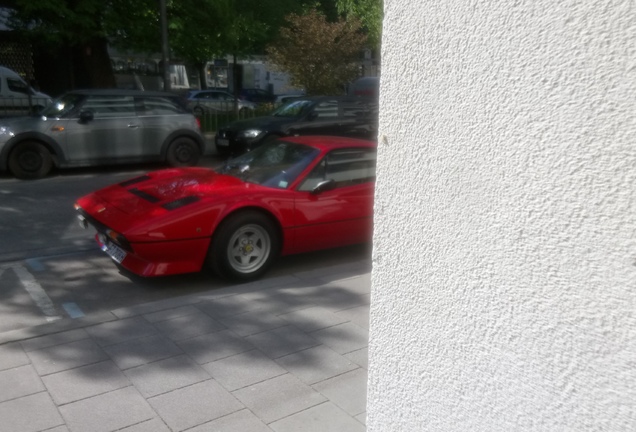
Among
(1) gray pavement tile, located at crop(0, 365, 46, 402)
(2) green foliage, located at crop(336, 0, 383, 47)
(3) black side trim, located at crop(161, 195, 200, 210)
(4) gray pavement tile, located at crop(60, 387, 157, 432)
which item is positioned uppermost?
(2) green foliage, located at crop(336, 0, 383, 47)

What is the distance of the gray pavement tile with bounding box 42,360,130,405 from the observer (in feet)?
12.9

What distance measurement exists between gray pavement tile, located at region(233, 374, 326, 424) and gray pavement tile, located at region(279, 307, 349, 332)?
865 millimetres

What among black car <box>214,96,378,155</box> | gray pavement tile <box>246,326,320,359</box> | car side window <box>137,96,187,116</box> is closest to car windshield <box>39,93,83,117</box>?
car side window <box>137,96,187,116</box>

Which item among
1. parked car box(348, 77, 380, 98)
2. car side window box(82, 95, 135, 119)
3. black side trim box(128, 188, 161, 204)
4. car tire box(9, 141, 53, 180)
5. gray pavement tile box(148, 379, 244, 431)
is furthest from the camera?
parked car box(348, 77, 380, 98)

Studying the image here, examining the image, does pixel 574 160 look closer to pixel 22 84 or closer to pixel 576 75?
pixel 576 75

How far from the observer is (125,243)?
587 cm

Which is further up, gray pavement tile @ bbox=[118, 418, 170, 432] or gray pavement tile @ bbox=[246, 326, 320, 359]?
gray pavement tile @ bbox=[246, 326, 320, 359]

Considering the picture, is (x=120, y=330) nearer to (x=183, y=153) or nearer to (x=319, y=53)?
(x=183, y=153)

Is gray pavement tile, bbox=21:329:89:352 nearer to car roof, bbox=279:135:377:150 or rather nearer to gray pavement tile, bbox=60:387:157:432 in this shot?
gray pavement tile, bbox=60:387:157:432

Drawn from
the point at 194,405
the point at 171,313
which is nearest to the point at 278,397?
the point at 194,405

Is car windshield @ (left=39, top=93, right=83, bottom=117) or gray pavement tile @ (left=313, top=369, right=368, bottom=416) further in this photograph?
car windshield @ (left=39, top=93, right=83, bottom=117)

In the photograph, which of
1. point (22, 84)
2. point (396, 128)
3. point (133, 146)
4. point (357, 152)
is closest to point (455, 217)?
point (396, 128)

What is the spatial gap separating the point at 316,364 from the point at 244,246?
2263 mm

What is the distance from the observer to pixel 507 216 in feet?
4.89
